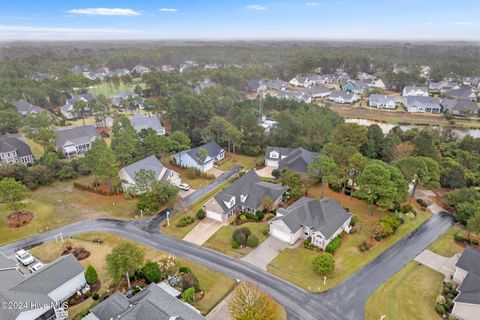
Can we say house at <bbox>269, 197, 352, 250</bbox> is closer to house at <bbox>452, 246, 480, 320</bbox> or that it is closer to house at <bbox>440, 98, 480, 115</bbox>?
house at <bbox>452, 246, 480, 320</bbox>

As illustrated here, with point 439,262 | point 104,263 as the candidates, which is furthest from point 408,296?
point 104,263

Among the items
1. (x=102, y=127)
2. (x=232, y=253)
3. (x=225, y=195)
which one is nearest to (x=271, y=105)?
(x=102, y=127)

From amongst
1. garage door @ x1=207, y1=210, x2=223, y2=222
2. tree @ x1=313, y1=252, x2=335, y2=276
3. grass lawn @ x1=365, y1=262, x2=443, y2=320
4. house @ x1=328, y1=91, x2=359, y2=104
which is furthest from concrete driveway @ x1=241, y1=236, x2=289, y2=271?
house @ x1=328, y1=91, x2=359, y2=104

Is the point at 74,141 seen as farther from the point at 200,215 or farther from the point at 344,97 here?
the point at 344,97

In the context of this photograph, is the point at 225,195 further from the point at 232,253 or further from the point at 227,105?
the point at 227,105

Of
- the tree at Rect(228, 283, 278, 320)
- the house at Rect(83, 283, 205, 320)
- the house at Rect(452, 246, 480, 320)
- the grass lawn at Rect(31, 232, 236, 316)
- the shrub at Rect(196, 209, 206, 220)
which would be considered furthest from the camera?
the shrub at Rect(196, 209, 206, 220)
